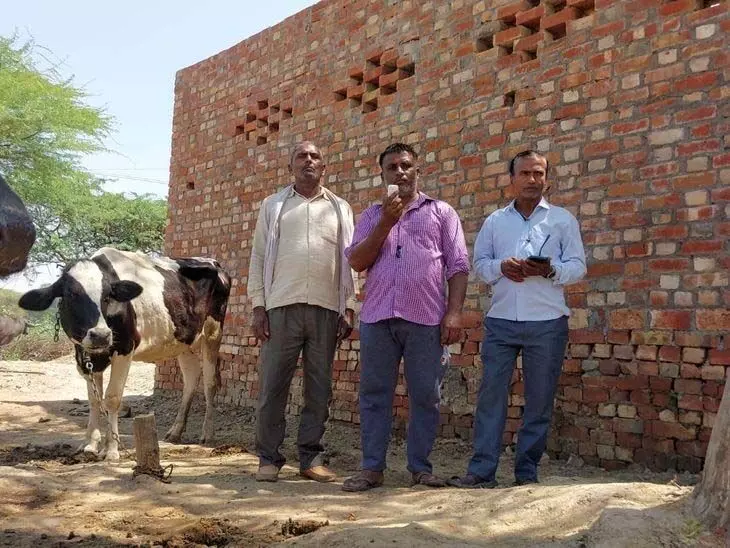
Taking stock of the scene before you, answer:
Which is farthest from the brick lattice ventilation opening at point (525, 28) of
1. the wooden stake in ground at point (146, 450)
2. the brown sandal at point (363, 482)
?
the wooden stake in ground at point (146, 450)

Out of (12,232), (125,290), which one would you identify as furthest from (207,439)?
(12,232)

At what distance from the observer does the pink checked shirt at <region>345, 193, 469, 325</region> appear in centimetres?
404

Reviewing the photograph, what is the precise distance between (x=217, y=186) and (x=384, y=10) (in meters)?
2.98

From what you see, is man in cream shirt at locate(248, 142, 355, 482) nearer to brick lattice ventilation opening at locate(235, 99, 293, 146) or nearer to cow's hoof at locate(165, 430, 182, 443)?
cow's hoof at locate(165, 430, 182, 443)

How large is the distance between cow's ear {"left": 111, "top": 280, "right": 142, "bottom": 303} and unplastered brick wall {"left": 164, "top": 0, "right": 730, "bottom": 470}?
6.43ft

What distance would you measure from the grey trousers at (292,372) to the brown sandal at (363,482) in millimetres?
464

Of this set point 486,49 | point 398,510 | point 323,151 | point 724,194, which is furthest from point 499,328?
point 323,151

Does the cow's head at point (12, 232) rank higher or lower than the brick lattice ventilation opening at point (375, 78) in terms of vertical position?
lower

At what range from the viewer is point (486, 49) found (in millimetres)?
5836

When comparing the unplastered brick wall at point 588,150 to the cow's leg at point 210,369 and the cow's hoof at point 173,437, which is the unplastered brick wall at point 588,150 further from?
the cow's hoof at point 173,437

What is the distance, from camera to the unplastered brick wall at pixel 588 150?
14.4 feet

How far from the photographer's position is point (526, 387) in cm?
401

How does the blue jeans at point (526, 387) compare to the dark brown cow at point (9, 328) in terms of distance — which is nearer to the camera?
the dark brown cow at point (9, 328)

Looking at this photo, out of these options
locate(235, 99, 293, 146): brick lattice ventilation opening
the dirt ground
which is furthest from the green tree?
the dirt ground
